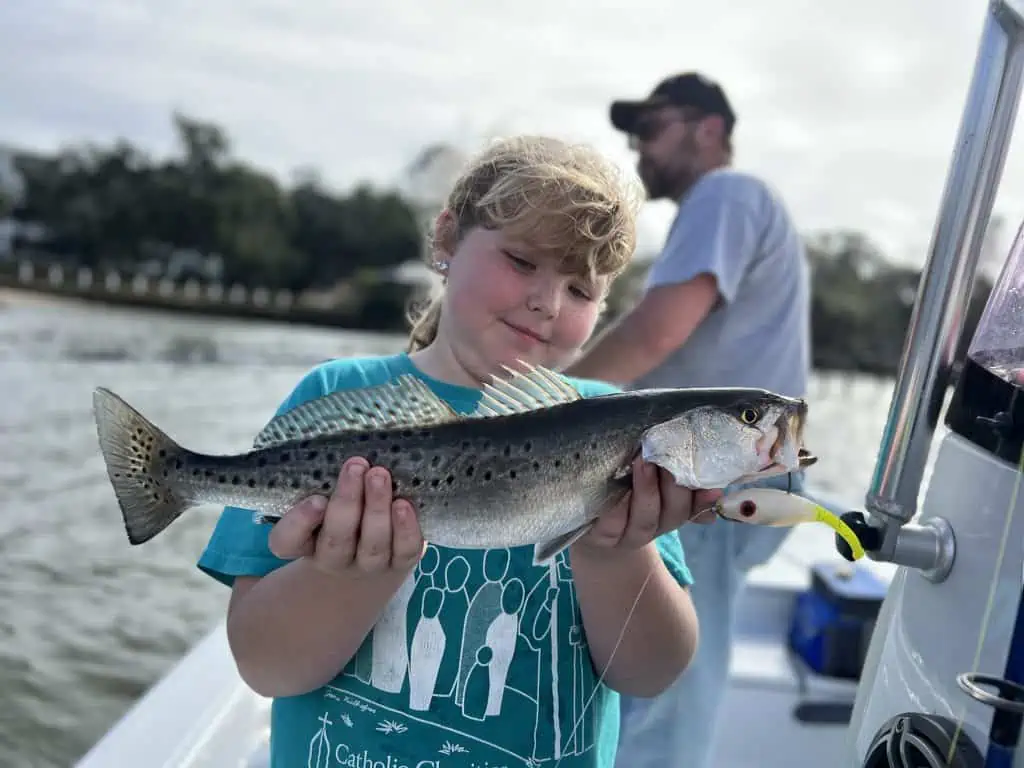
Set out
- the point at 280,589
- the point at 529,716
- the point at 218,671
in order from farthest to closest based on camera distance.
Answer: the point at 218,671 → the point at 529,716 → the point at 280,589

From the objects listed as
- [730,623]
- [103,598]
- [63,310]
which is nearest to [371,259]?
[63,310]

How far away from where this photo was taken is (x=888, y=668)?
1889 millimetres

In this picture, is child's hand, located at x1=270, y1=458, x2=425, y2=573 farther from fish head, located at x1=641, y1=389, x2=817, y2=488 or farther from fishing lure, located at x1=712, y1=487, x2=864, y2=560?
fishing lure, located at x1=712, y1=487, x2=864, y2=560

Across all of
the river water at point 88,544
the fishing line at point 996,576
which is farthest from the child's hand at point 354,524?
the river water at point 88,544

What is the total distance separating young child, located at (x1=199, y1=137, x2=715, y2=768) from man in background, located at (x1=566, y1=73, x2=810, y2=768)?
1248 mm

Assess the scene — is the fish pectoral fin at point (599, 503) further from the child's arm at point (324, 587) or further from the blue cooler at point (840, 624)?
the blue cooler at point (840, 624)

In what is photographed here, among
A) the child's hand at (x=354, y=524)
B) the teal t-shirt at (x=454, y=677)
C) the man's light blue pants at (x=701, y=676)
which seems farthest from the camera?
the man's light blue pants at (x=701, y=676)

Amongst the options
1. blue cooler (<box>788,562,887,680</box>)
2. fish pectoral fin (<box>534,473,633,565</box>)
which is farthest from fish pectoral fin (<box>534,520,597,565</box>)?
blue cooler (<box>788,562,887,680</box>)

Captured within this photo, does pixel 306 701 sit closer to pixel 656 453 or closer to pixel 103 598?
pixel 656 453

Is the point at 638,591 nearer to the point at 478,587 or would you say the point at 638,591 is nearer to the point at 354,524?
the point at 478,587

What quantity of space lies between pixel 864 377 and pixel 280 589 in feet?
260

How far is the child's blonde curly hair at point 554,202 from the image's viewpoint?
2.33m

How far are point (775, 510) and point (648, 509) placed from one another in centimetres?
27

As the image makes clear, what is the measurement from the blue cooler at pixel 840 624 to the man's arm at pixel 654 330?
203 cm
